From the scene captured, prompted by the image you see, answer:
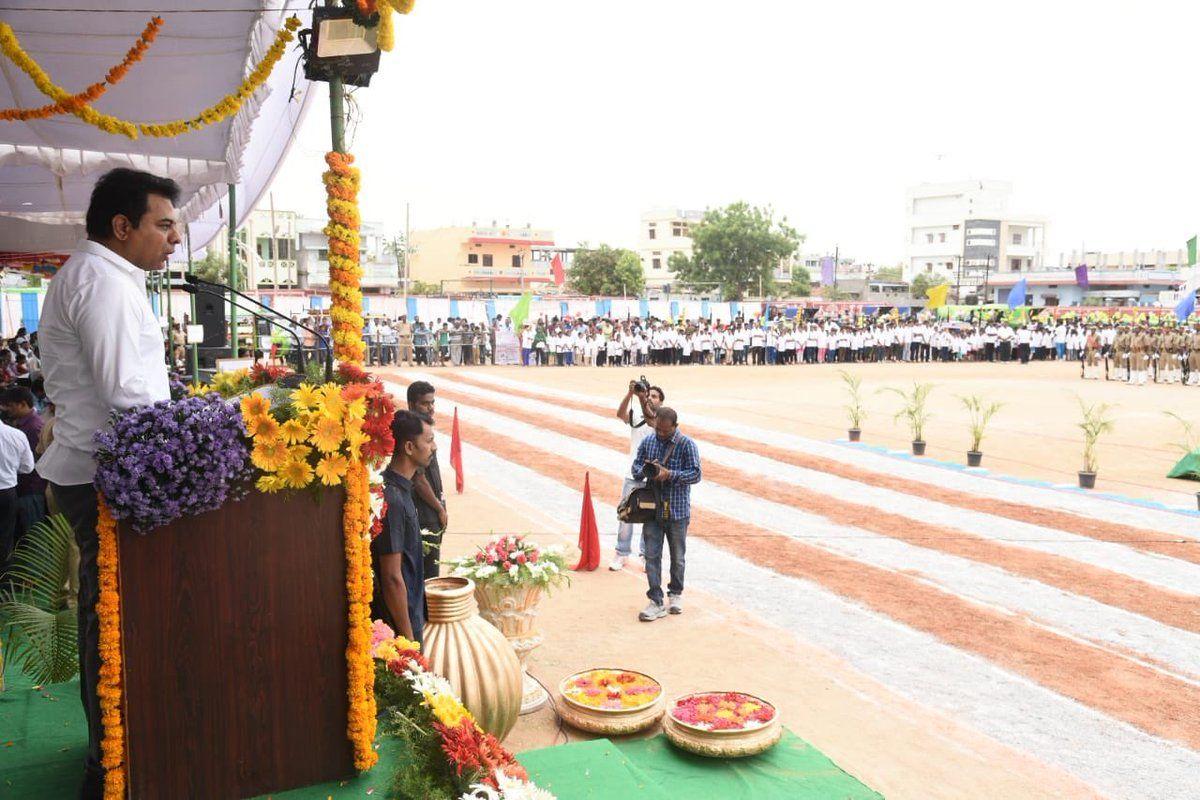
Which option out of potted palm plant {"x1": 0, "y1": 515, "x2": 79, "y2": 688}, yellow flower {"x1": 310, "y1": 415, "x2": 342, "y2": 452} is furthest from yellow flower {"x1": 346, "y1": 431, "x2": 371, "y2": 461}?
potted palm plant {"x1": 0, "y1": 515, "x2": 79, "y2": 688}

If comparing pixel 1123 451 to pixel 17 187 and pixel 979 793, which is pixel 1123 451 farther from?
pixel 17 187

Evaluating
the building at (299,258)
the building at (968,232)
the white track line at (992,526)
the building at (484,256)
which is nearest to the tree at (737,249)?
the building at (484,256)

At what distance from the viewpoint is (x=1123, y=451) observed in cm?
1627

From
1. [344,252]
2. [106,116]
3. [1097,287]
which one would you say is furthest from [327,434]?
[1097,287]

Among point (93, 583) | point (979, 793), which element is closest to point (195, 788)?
point (93, 583)

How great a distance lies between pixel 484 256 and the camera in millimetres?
80875

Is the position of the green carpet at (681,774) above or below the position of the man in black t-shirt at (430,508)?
below

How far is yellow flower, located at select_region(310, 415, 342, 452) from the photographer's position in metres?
3.13

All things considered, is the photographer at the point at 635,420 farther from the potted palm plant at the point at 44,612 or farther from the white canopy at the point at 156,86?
the potted palm plant at the point at 44,612

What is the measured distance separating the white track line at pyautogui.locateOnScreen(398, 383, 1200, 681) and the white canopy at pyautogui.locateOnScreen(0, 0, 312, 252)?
7.04 m

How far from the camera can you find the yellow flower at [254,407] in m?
3.04

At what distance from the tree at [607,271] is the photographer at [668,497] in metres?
58.3

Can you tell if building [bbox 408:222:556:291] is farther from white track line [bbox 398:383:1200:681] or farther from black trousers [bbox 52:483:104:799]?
black trousers [bbox 52:483:104:799]

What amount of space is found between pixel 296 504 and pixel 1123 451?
1688 cm
